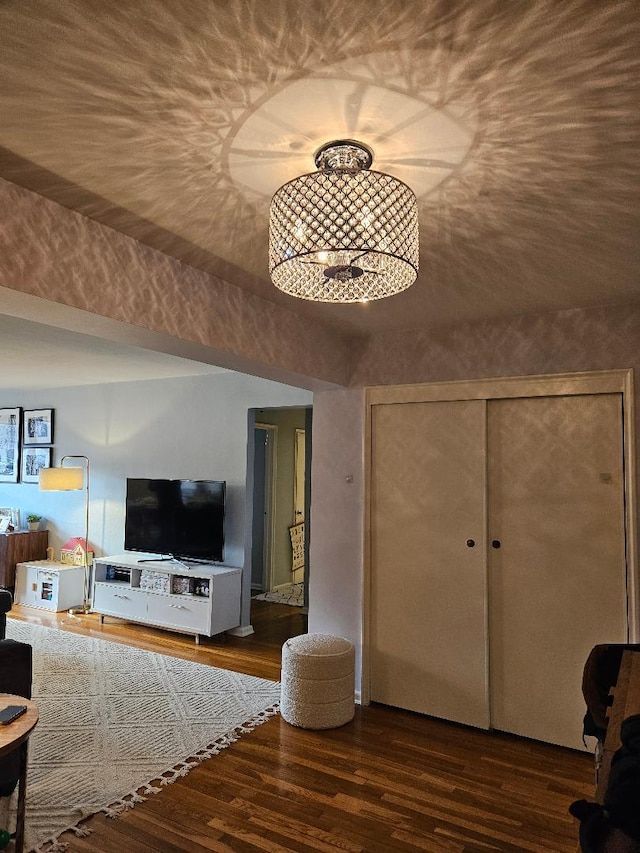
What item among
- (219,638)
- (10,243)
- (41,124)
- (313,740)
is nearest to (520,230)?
(41,124)

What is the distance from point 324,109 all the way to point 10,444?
723 cm

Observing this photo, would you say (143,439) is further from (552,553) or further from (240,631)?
(552,553)

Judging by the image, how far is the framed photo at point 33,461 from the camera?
7.09 meters

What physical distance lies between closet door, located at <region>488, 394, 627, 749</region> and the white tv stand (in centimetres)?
251

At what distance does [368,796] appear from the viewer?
106 inches

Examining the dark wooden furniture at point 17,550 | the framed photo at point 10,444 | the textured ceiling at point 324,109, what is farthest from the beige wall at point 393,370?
the framed photo at point 10,444

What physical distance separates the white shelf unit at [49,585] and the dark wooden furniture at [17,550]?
0.09m

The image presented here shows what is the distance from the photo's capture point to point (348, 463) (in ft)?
13.3

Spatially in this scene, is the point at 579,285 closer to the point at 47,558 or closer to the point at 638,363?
the point at 638,363

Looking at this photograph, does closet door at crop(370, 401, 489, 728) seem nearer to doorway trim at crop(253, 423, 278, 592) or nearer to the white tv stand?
the white tv stand

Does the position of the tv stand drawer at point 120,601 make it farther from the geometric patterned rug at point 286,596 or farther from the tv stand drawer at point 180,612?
A: the geometric patterned rug at point 286,596

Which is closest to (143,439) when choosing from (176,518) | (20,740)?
(176,518)

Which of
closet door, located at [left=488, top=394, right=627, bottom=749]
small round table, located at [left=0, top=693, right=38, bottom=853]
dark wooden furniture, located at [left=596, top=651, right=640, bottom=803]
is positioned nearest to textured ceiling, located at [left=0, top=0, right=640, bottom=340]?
closet door, located at [left=488, top=394, right=627, bottom=749]

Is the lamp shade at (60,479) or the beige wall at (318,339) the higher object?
the beige wall at (318,339)
